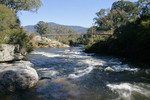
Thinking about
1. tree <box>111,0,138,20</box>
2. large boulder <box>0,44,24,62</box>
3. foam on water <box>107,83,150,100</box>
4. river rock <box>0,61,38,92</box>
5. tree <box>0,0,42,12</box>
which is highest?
tree <box>111,0,138,20</box>

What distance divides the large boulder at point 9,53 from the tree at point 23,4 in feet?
61.8

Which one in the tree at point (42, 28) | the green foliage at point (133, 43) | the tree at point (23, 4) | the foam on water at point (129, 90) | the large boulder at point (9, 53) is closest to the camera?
the foam on water at point (129, 90)

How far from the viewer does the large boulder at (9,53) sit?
1208 cm

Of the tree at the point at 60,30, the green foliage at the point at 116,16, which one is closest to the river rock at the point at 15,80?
the green foliage at the point at 116,16

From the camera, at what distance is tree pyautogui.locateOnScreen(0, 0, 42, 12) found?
28672mm

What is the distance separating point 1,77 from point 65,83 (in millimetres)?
3107

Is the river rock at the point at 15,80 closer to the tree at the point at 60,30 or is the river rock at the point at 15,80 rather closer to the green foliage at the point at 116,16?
the green foliage at the point at 116,16

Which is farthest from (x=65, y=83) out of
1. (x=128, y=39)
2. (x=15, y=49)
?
(x=128, y=39)

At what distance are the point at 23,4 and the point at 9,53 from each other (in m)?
20.4

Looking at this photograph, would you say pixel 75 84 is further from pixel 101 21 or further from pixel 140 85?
pixel 101 21

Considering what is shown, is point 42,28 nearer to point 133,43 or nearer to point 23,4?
point 23,4

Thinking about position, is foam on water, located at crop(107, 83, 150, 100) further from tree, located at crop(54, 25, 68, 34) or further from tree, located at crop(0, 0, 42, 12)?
tree, located at crop(54, 25, 68, 34)

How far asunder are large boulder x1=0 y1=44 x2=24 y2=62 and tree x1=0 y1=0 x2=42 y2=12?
18831 mm

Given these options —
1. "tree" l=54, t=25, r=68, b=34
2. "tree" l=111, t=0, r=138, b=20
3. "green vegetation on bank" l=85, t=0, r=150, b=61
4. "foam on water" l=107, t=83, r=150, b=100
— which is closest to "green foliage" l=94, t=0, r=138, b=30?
"tree" l=111, t=0, r=138, b=20
